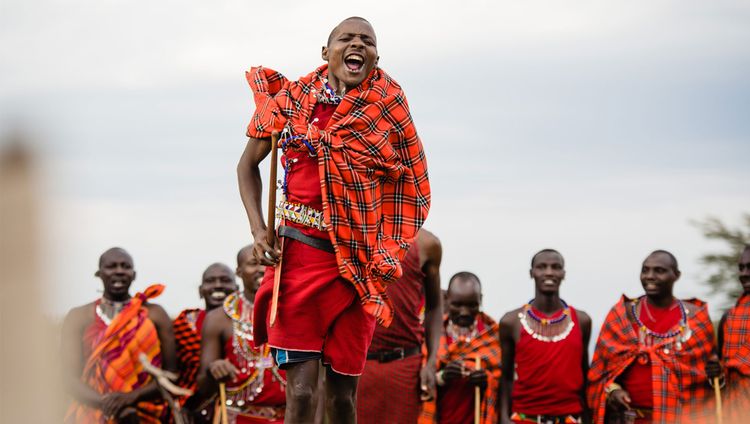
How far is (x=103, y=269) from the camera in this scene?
33.4 ft

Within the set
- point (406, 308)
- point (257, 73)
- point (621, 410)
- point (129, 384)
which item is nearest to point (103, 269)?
point (129, 384)

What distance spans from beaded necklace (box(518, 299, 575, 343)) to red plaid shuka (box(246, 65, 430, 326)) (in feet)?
21.2

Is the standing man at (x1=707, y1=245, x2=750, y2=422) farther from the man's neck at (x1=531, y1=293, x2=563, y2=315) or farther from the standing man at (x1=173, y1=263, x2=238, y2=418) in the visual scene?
the standing man at (x1=173, y1=263, x2=238, y2=418)

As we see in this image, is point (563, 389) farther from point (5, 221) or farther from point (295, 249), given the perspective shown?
point (5, 221)

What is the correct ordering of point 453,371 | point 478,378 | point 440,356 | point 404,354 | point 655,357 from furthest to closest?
point 440,356 → point 478,378 → point 453,371 → point 655,357 → point 404,354

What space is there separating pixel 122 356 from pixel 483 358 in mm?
3432

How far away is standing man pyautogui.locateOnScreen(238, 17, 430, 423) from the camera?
4527 mm

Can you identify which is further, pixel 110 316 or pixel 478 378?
pixel 478 378

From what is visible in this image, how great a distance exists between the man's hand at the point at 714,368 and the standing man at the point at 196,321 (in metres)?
4.49

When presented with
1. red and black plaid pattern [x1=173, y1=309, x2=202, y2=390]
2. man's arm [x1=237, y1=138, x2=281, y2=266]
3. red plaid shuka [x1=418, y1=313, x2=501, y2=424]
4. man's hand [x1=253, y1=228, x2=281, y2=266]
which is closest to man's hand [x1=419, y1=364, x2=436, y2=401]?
red plaid shuka [x1=418, y1=313, x2=501, y2=424]

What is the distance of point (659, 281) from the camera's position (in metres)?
10.6

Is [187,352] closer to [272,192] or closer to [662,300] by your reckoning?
[662,300]

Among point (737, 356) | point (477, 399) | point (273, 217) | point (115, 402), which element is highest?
point (273, 217)

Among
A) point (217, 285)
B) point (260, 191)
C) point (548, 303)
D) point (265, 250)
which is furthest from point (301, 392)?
point (548, 303)
